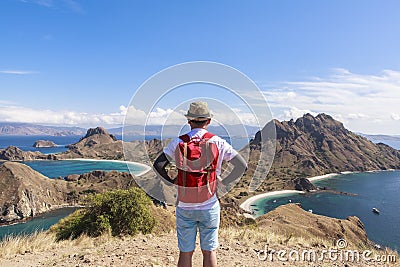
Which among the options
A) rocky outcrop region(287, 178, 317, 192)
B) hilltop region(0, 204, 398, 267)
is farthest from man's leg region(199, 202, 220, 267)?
rocky outcrop region(287, 178, 317, 192)

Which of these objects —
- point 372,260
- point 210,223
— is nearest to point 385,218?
point 372,260

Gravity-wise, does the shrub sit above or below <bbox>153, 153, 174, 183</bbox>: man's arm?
below

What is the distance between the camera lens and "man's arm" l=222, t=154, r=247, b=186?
4.43 meters

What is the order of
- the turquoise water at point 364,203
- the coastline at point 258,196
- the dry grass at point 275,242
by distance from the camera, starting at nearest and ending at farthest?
1. the dry grass at point 275,242
2. the turquoise water at point 364,203
3. the coastline at point 258,196

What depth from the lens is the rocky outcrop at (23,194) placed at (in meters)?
86.7

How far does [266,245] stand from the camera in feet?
29.3

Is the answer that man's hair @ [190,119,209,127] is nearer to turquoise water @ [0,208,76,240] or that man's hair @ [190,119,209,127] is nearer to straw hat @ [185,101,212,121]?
straw hat @ [185,101,212,121]

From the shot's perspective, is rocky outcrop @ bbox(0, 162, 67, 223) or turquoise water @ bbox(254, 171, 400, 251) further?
turquoise water @ bbox(254, 171, 400, 251)

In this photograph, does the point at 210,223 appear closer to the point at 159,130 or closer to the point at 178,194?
the point at 178,194

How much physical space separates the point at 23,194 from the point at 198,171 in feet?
344

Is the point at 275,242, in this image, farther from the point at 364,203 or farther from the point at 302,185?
the point at 302,185

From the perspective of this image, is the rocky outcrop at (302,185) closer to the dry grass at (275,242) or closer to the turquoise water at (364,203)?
the turquoise water at (364,203)

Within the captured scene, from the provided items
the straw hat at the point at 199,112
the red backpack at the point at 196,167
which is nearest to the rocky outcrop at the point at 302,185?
the red backpack at the point at 196,167

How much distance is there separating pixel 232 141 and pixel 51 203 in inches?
4397
